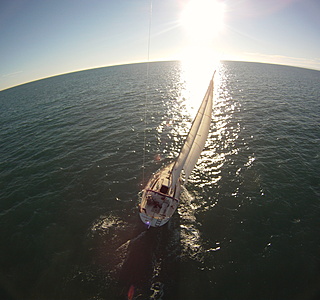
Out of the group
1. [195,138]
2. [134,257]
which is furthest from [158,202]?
[195,138]

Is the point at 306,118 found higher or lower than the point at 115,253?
higher

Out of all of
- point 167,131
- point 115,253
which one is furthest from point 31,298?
point 167,131

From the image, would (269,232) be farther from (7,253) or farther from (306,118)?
(306,118)

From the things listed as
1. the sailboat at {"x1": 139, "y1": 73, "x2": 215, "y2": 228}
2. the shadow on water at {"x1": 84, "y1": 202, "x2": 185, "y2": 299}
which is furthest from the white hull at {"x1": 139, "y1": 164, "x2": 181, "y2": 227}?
the shadow on water at {"x1": 84, "y1": 202, "x2": 185, "y2": 299}

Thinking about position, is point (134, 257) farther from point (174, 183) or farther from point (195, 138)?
point (195, 138)

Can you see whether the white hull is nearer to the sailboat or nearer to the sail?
the sailboat

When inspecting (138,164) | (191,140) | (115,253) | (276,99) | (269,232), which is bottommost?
(115,253)
